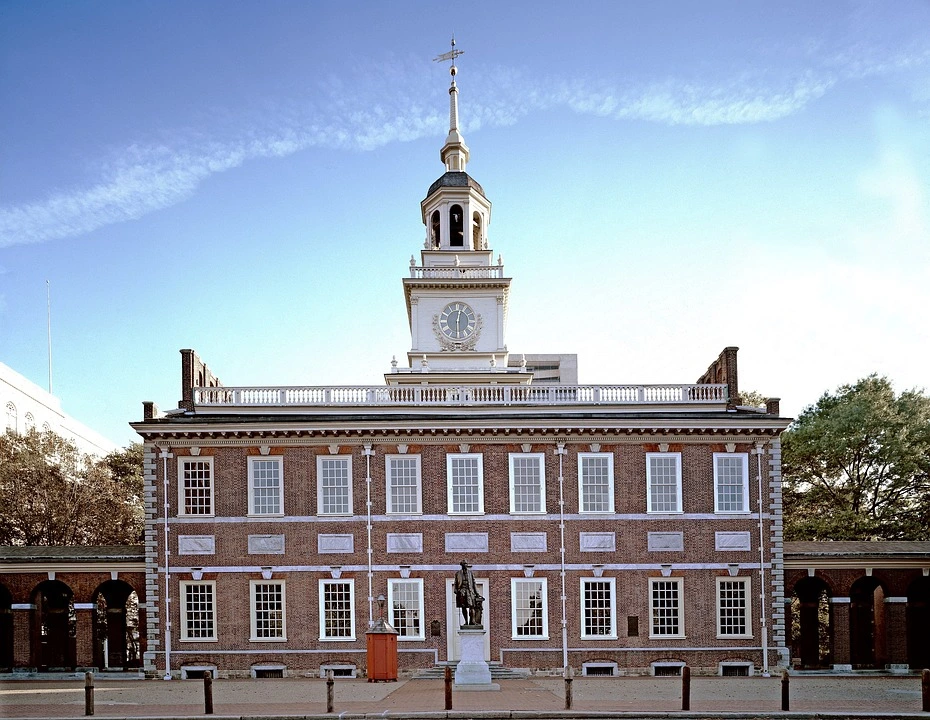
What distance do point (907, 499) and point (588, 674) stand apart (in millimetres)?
20963

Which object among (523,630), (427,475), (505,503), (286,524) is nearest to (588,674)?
(523,630)

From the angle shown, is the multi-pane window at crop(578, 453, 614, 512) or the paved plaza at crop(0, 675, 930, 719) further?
the multi-pane window at crop(578, 453, 614, 512)

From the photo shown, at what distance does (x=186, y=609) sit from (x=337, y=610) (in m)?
5.23

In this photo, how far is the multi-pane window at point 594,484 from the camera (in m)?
37.9

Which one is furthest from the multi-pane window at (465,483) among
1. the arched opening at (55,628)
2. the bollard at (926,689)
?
the bollard at (926,689)

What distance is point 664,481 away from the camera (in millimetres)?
38031

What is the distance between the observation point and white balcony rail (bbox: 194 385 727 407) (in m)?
40.0

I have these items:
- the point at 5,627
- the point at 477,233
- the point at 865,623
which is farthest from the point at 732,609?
the point at 5,627

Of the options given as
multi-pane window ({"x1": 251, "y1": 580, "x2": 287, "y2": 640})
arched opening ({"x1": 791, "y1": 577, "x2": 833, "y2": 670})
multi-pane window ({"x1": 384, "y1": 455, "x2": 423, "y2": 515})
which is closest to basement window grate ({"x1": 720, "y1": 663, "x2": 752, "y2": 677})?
arched opening ({"x1": 791, "y1": 577, "x2": 833, "y2": 670})

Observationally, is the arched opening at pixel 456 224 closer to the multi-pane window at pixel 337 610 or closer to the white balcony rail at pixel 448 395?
the white balcony rail at pixel 448 395

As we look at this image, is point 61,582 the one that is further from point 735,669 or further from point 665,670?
point 735,669

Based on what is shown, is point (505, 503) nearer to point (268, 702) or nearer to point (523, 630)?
point (523, 630)

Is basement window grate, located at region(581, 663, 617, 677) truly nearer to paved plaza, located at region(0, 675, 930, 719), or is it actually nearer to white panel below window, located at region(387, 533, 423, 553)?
paved plaza, located at region(0, 675, 930, 719)

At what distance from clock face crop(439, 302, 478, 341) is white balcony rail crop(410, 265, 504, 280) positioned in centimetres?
142
